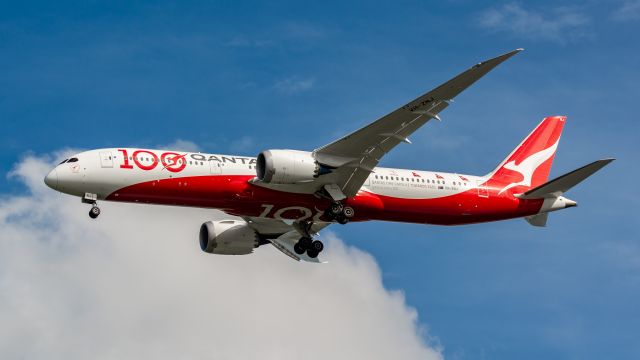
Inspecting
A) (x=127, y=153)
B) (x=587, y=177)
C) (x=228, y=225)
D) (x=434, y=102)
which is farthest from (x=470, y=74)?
(x=228, y=225)

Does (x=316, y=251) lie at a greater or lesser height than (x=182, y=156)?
lesser

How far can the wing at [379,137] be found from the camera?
157 ft

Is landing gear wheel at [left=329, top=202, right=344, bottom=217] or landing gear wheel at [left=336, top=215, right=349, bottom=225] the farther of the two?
landing gear wheel at [left=336, top=215, right=349, bottom=225]

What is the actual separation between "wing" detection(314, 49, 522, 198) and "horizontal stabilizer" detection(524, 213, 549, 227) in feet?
33.9

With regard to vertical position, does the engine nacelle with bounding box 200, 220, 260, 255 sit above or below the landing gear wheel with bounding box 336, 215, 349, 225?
above

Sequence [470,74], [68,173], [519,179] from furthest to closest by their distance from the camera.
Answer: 1. [519,179]
2. [68,173]
3. [470,74]

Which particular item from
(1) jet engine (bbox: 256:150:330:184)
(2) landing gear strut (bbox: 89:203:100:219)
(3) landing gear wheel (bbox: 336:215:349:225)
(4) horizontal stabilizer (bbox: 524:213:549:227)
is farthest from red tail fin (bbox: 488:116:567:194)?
(2) landing gear strut (bbox: 89:203:100:219)

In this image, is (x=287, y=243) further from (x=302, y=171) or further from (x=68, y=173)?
(x=68, y=173)

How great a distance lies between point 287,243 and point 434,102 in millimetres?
15868

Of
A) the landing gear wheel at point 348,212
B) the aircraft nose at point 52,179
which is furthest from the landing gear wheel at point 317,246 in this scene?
the aircraft nose at point 52,179

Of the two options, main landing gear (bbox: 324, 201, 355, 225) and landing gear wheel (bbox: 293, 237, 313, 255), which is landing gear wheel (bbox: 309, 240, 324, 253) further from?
main landing gear (bbox: 324, 201, 355, 225)

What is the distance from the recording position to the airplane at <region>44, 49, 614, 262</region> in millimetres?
50594

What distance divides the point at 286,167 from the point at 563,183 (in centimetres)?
1427

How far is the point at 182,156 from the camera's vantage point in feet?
171
